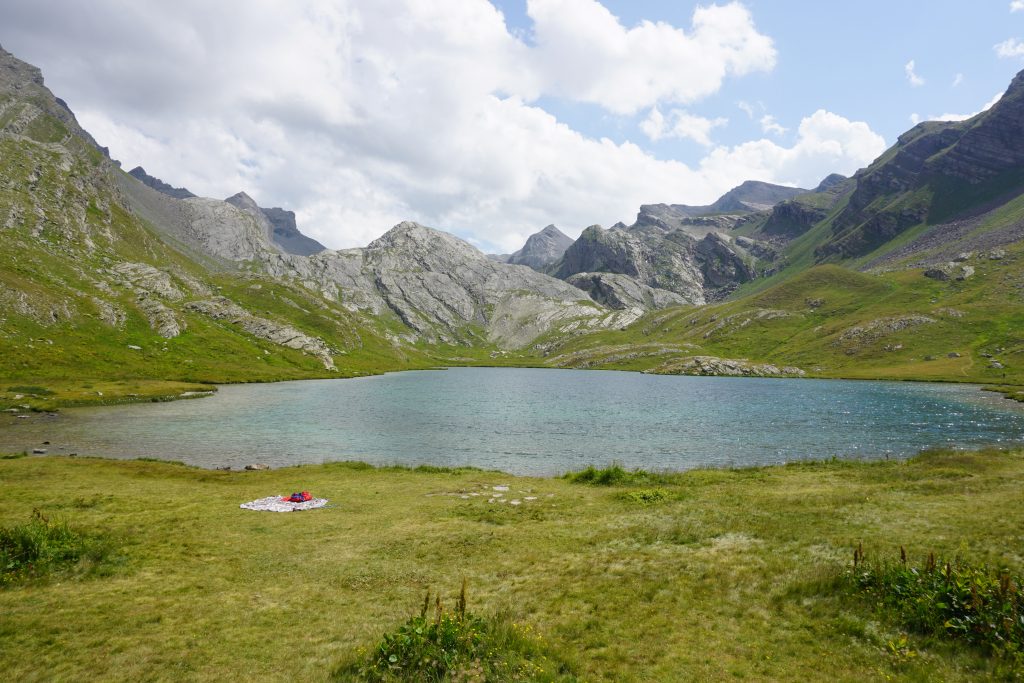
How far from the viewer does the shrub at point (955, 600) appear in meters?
13.1

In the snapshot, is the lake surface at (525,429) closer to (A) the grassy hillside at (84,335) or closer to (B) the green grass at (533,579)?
(B) the green grass at (533,579)

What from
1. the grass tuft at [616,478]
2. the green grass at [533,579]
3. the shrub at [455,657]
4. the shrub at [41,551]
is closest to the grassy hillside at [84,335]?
the shrub at [41,551]

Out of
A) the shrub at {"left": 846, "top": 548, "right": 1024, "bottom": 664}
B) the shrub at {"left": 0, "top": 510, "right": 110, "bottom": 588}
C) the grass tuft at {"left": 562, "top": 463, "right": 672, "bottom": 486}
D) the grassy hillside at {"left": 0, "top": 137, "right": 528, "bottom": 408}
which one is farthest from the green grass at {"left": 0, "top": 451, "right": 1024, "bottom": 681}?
the grassy hillside at {"left": 0, "top": 137, "right": 528, "bottom": 408}

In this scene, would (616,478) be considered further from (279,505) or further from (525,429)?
(525,429)

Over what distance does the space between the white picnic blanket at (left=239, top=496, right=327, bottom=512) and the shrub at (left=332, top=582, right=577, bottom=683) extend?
2350 centimetres

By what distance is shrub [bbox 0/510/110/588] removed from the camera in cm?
1998

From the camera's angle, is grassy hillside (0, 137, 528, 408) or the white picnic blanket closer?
the white picnic blanket

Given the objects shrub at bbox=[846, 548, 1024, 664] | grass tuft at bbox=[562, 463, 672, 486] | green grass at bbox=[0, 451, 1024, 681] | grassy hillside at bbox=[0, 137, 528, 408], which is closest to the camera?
shrub at bbox=[846, 548, 1024, 664]

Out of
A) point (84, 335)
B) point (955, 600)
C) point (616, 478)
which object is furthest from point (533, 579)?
point (84, 335)

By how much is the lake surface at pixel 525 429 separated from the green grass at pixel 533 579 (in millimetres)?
23130

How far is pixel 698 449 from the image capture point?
64500 mm

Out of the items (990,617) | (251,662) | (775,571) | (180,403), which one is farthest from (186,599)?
(180,403)

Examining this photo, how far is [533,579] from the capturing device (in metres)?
20.8

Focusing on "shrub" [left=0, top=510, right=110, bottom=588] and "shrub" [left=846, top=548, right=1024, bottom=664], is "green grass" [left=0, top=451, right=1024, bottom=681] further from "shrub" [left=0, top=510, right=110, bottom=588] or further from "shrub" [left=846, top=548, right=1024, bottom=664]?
"shrub" [left=0, top=510, right=110, bottom=588]
